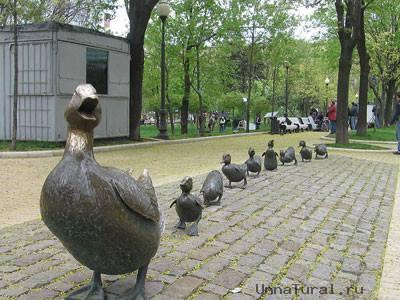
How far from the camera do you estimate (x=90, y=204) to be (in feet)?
9.97

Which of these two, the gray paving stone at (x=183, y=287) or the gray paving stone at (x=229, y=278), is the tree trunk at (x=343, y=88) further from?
the gray paving stone at (x=183, y=287)

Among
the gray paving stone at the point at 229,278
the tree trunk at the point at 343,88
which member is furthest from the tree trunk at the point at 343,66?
the gray paving stone at the point at 229,278

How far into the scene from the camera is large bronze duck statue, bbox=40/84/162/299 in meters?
3.04

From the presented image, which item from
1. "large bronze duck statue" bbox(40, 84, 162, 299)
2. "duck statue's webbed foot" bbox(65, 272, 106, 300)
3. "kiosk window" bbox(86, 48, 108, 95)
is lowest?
"duck statue's webbed foot" bbox(65, 272, 106, 300)

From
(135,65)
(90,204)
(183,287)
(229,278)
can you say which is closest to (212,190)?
(229,278)

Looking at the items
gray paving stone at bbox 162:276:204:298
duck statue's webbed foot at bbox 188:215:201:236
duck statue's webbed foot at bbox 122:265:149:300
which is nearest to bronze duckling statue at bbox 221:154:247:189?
duck statue's webbed foot at bbox 188:215:201:236

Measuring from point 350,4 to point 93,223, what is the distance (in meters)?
17.7

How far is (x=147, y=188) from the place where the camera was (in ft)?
11.6

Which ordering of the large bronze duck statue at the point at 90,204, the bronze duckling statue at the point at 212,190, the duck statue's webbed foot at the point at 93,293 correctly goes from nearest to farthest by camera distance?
the large bronze duck statue at the point at 90,204, the duck statue's webbed foot at the point at 93,293, the bronze duckling statue at the point at 212,190

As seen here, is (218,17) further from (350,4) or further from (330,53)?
(330,53)

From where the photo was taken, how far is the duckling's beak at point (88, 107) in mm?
3075

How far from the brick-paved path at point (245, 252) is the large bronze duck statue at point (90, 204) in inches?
26.6

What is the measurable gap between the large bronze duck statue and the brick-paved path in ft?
2.21

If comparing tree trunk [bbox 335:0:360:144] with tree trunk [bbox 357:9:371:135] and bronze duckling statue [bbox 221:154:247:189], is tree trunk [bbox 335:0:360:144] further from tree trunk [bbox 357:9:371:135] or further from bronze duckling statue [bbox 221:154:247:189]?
bronze duckling statue [bbox 221:154:247:189]
